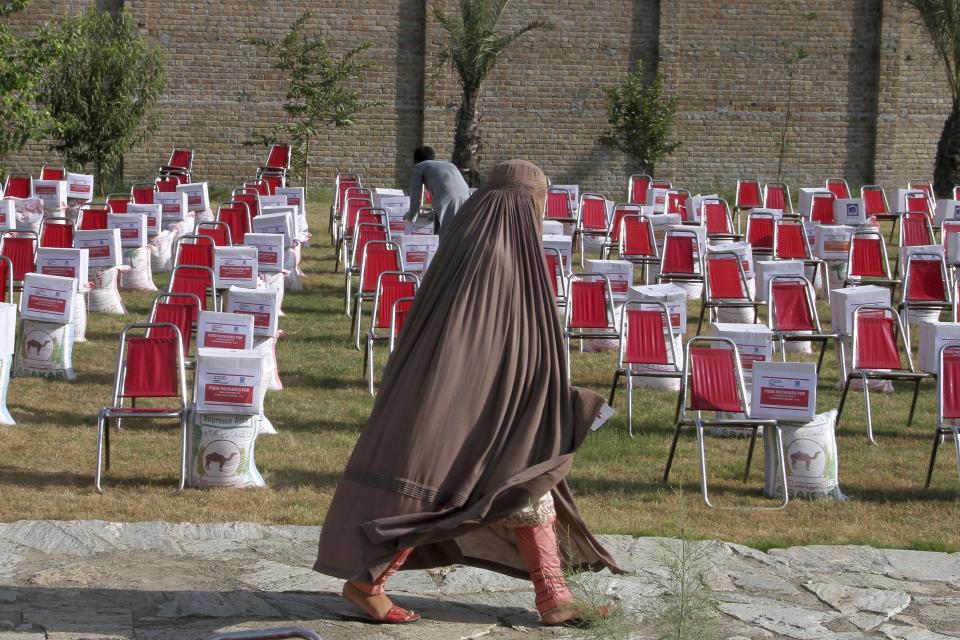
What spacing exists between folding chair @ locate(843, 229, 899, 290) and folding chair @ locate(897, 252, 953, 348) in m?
0.74

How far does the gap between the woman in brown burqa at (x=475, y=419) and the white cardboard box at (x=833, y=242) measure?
1032 cm

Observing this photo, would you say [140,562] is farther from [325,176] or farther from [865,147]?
[865,147]

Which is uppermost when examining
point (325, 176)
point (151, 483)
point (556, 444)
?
point (325, 176)

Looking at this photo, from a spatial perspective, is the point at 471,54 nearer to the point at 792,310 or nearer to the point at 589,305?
the point at 589,305

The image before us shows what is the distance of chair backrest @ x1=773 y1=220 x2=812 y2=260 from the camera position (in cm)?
1474

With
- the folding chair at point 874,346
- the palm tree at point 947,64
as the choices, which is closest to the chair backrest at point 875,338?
the folding chair at point 874,346

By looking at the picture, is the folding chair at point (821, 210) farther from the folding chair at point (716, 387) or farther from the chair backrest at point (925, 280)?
the folding chair at point (716, 387)

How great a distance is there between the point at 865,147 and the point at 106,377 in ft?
63.5

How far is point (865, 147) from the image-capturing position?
26922mm

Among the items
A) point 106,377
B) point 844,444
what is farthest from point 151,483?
point 844,444

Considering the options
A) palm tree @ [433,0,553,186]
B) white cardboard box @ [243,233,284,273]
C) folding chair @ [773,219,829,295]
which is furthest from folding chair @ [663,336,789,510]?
palm tree @ [433,0,553,186]

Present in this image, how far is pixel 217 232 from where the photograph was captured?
13789 mm

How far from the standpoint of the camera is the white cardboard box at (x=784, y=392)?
826 centimetres

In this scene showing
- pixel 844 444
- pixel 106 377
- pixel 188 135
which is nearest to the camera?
pixel 844 444
